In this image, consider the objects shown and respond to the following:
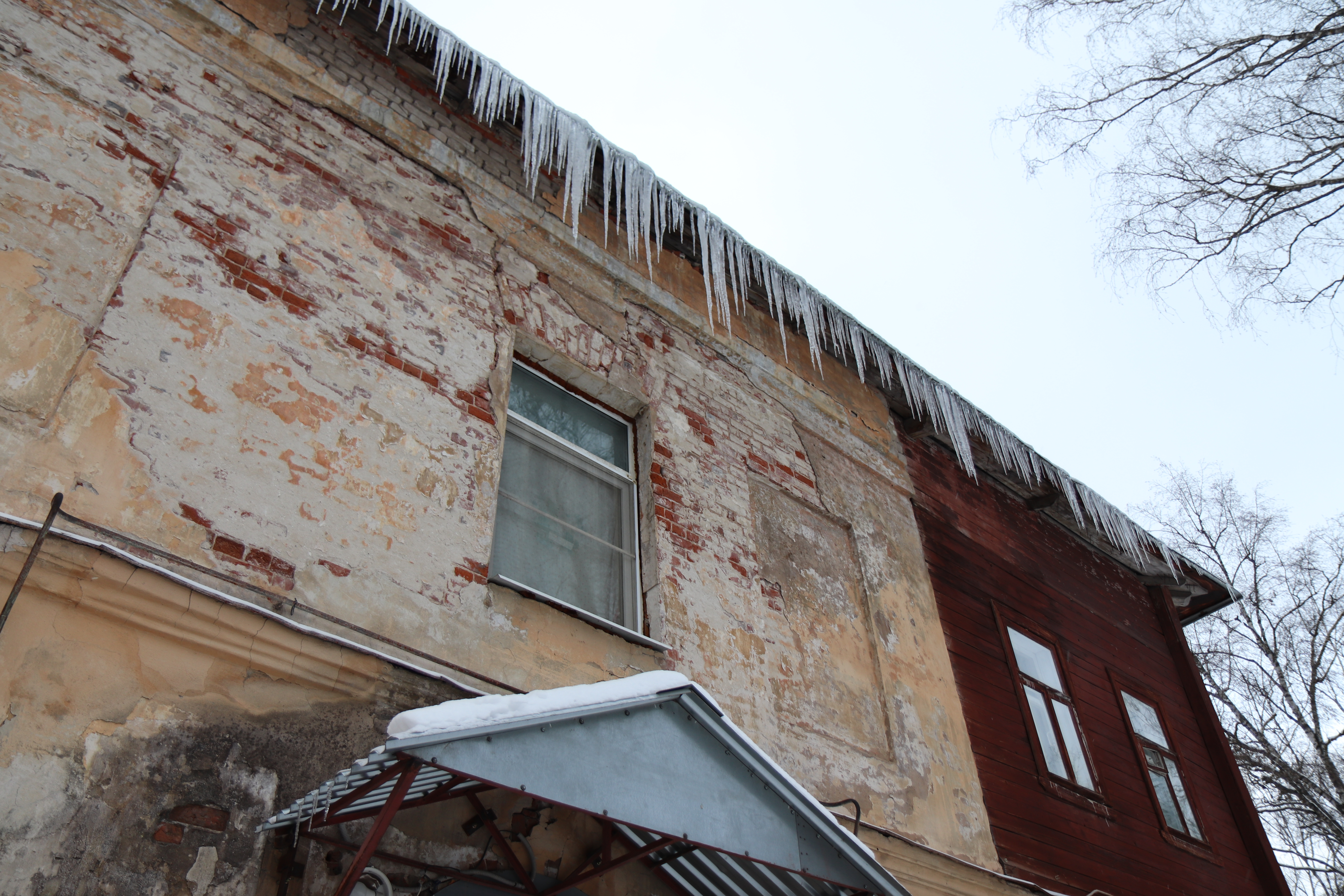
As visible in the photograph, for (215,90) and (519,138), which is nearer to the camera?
(215,90)

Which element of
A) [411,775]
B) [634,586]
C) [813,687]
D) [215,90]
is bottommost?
[411,775]

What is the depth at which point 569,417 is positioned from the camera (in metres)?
5.11

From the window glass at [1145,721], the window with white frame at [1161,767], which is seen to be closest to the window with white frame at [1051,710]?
the window with white frame at [1161,767]

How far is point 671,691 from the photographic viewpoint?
3.09 metres

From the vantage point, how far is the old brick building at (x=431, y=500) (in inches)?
114

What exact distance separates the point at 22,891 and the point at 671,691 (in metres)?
1.84

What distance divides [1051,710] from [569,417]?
14.5 ft

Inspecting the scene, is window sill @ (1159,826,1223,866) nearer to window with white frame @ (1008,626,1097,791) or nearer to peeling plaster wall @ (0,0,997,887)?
window with white frame @ (1008,626,1097,791)

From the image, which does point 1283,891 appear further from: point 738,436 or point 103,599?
point 103,599

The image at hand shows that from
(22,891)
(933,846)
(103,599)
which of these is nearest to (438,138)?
(103,599)

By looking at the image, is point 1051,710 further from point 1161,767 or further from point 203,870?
point 203,870

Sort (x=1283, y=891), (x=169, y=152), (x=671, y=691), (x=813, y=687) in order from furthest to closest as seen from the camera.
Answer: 1. (x=1283, y=891)
2. (x=813, y=687)
3. (x=169, y=152)
4. (x=671, y=691)

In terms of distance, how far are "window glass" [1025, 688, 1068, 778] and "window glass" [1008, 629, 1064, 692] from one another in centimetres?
18

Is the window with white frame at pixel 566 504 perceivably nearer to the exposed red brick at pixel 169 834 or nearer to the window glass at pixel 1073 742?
the exposed red brick at pixel 169 834
